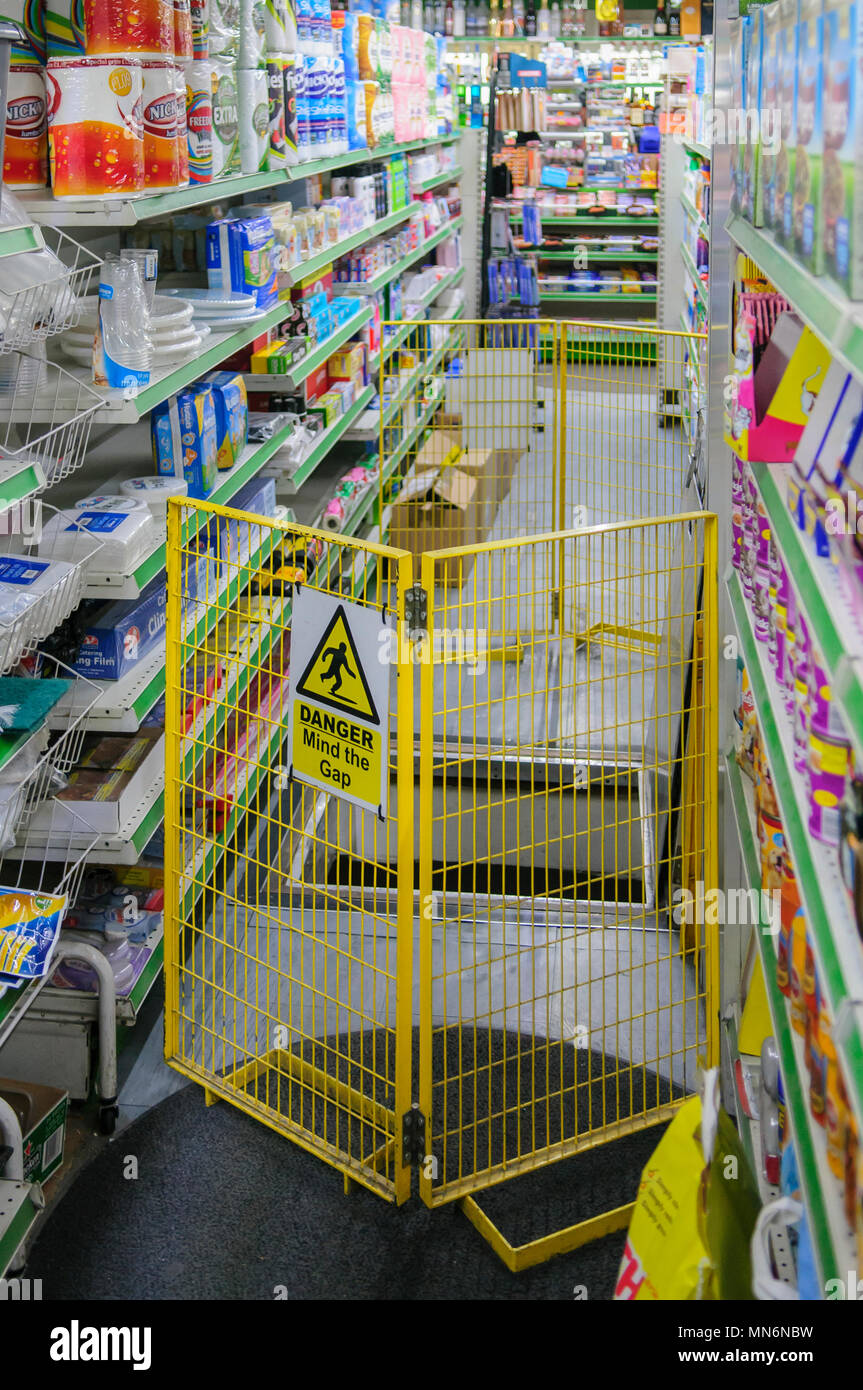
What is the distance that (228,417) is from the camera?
383cm

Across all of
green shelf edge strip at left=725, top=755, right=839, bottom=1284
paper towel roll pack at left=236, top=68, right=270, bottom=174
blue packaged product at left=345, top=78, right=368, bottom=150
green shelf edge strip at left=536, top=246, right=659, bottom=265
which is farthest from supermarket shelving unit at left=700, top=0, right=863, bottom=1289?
green shelf edge strip at left=536, top=246, right=659, bottom=265

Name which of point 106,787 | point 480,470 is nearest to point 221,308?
point 106,787

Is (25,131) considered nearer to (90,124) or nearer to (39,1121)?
(90,124)

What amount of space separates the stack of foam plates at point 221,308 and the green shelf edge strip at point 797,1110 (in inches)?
84.8

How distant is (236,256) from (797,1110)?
308cm

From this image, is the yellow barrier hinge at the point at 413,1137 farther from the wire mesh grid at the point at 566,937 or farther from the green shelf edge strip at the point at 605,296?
the green shelf edge strip at the point at 605,296

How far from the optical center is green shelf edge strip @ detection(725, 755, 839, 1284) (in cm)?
152

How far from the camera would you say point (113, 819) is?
9.77 ft

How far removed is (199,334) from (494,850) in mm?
1840

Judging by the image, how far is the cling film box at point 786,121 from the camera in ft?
5.85

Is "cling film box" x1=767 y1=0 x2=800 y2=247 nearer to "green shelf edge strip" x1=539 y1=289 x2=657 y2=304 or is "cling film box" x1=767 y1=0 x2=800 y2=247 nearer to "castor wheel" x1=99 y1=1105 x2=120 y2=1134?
"castor wheel" x1=99 y1=1105 x2=120 y2=1134

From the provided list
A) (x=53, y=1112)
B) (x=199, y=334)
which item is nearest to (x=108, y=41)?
(x=199, y=334)

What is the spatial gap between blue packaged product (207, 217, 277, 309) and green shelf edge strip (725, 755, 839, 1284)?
239cm
